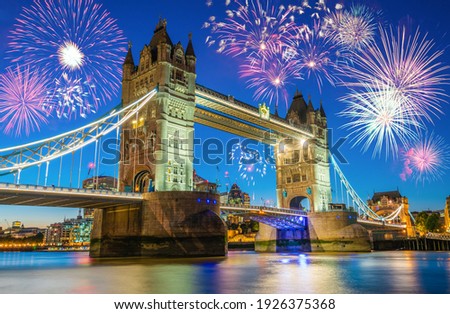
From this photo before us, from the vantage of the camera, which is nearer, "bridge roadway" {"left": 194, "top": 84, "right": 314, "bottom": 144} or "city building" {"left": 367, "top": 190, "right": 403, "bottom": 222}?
"bridge roadway" {"left": 194, "top": 84, "right": 314, "bottom": 144}

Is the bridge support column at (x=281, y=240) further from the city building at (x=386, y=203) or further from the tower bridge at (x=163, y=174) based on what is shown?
the city building at (x=386, y=203)

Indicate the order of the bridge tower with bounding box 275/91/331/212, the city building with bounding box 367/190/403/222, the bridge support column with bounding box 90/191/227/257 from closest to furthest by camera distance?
the bridge support column with bounding box 90/191/227/257
the bridge tower with bounding box 275/91/331/212
the city building with bounding box 367/190/403/222

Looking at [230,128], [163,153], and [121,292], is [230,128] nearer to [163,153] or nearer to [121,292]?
[163,153]

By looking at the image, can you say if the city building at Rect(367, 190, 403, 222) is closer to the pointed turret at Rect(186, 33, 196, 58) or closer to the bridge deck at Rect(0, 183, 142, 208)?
the pointed turret at Rect(186, 33, 196, 58)

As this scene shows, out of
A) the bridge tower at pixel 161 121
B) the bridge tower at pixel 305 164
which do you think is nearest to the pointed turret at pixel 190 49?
the bridge tower at pixel 161 121

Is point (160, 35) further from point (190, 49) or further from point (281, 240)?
point (281, 240)

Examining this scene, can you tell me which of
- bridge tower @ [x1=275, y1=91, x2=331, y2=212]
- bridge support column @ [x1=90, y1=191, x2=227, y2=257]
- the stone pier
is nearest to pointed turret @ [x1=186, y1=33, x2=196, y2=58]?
bridge support column @ [x1=90, y1=191, x2=227, y2=257]
